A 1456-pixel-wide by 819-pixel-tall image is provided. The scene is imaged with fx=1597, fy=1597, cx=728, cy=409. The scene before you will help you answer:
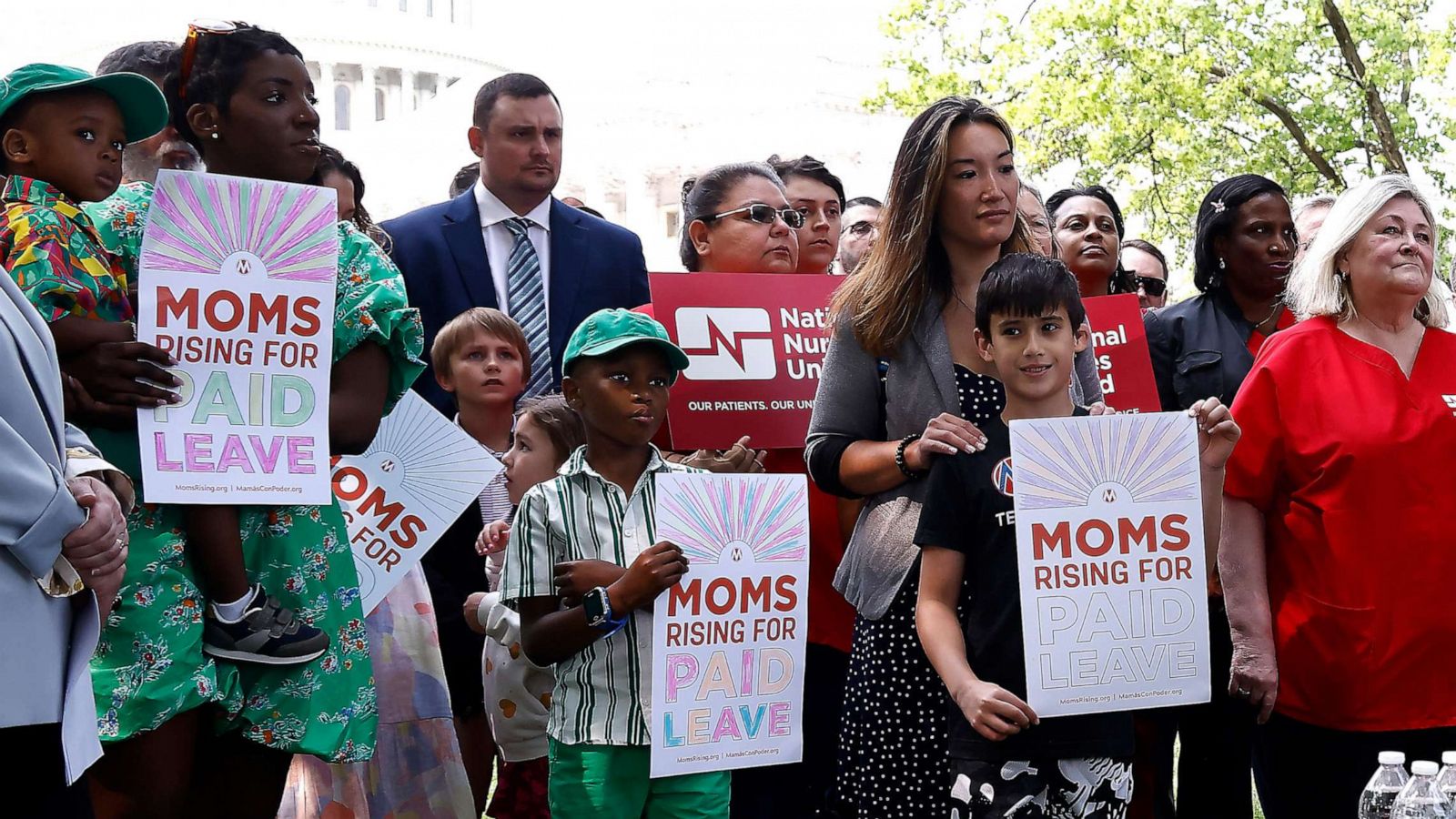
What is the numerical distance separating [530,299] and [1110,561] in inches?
107

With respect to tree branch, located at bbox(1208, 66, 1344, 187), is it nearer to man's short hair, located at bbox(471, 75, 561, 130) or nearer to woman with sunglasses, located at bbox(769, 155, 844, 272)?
woman with sunglasses, located at bbox(769, 155, 844, 272)

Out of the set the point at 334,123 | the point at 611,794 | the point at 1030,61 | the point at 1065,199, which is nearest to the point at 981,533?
the point at 611,794

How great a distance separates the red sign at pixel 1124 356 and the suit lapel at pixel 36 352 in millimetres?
3685

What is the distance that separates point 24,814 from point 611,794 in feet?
5.16

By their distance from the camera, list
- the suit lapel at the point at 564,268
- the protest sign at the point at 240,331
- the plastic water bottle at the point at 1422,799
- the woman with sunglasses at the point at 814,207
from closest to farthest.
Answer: the plastic water bottle at the point at 1422,799 → the protest sign at the point at 240,331 → the suit lapel at the point at 564,268 → the woman with sunglasses at the point at 814,207

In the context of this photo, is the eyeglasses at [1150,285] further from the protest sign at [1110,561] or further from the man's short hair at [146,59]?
the man's short hair at [146,59]

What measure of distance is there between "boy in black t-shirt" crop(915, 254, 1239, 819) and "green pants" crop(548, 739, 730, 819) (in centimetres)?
66

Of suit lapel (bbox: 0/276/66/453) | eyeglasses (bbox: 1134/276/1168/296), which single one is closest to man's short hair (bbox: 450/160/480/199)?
eyeglasses (bbox: 1134/276/1168/296)

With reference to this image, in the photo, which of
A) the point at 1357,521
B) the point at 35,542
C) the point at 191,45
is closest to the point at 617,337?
the point at 191,45

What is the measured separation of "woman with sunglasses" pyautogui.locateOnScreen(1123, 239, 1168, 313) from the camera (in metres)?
8.27

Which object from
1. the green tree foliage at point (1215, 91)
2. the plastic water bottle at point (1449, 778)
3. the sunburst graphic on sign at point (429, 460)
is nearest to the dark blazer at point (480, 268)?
the sunburst graphic on sign at point (429, 460)

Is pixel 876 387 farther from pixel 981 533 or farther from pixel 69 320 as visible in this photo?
pixel 69 320

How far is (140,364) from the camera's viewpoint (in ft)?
11.0

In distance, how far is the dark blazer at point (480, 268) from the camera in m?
5.78
